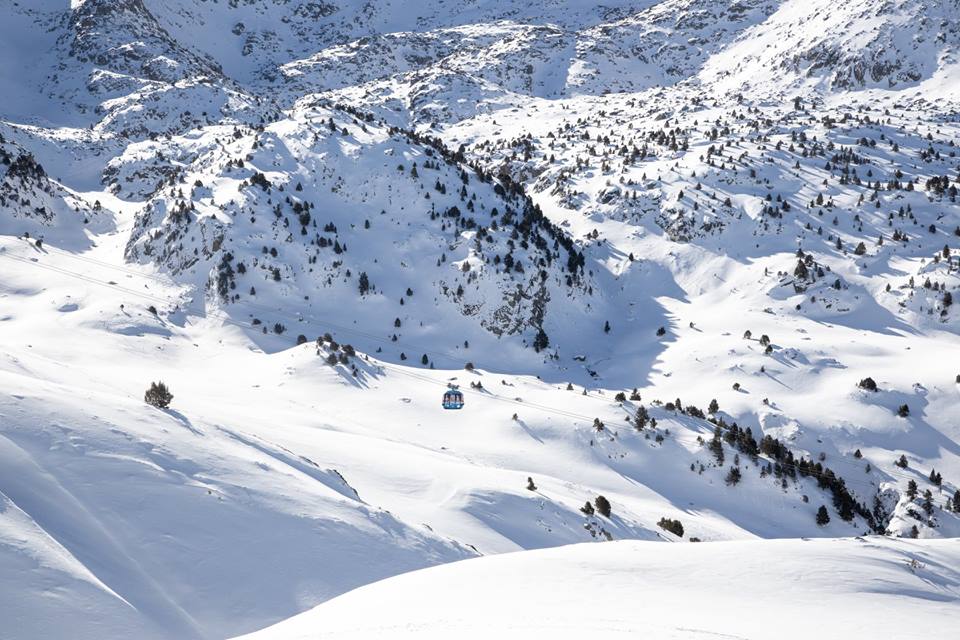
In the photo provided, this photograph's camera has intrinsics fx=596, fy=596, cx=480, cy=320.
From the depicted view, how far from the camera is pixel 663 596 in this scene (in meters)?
10.7

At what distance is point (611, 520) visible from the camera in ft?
81.5

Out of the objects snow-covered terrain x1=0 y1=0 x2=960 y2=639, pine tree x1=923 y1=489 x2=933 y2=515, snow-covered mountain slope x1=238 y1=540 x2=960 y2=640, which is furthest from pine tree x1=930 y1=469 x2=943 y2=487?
snow-covered mountain slope x1=238 y1=540 x2=960 y2=640

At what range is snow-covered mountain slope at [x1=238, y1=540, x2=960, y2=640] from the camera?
9.01 m

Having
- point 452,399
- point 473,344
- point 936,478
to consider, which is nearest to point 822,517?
point 936,478

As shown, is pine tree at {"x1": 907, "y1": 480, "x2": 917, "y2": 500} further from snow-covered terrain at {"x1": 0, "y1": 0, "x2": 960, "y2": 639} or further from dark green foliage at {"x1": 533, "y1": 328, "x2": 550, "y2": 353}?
dark green foliage at {"x1": 533, "y1": 328, "x2": 550, "y2": 353}

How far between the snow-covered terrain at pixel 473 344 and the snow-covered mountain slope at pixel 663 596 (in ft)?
0.38

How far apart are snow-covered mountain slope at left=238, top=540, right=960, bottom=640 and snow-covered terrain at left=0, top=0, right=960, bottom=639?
0.38 feet

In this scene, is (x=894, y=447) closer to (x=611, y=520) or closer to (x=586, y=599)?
(x=611, y=520)

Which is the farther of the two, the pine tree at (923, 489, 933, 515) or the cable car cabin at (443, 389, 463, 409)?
the cable car cabin at (443, 389, 463, 409)

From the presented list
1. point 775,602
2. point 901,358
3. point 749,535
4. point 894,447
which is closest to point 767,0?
point 901,358

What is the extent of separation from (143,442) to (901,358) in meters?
46.0

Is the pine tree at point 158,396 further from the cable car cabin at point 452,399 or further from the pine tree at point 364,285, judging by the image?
the pine tree at point 364,285

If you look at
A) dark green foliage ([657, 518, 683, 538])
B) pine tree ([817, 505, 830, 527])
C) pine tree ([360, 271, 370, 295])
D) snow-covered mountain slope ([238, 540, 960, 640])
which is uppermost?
snow-covered mountain slope ([238, 540, 960, 640])

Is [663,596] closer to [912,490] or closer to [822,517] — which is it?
[822,517]
